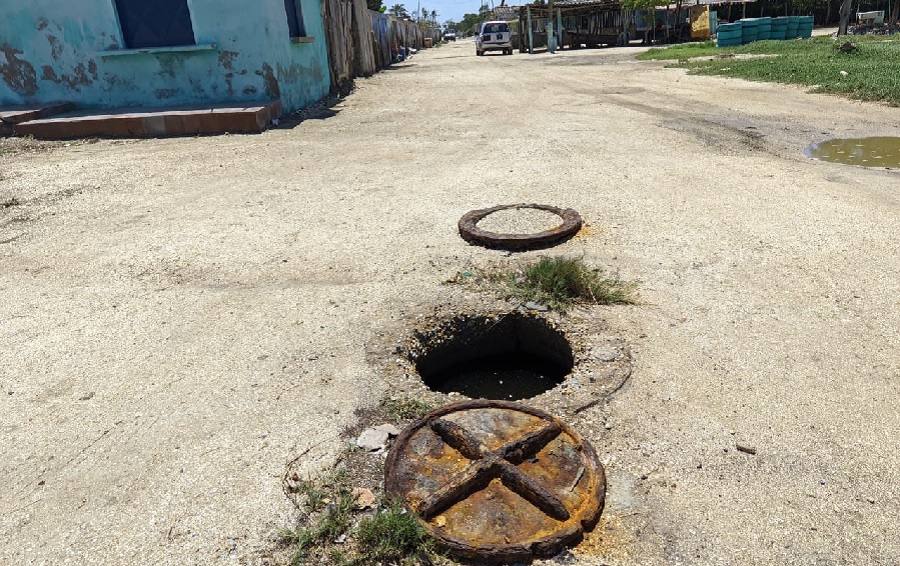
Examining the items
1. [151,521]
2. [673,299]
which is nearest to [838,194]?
[673,299]

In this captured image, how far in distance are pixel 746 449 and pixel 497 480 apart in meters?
0.98

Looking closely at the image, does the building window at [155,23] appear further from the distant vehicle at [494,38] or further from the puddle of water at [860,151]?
the distant vehicle at [494,38]

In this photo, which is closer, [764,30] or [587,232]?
[587,232]

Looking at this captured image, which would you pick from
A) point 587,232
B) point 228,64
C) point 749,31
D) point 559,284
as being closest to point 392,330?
point 559,284

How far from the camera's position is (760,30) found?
24.1 m

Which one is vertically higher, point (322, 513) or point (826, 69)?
point (826, 69)

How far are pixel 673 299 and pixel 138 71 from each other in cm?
1011

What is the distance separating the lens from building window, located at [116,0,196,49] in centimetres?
1001

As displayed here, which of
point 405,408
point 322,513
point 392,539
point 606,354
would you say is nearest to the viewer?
point 392,539

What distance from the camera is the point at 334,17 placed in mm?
13594

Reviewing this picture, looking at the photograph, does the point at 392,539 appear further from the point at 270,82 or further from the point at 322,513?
the point at 270,82

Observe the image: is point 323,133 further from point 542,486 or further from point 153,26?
point 542,486

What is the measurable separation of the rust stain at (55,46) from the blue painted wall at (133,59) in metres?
0.02

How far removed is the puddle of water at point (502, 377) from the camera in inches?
126
